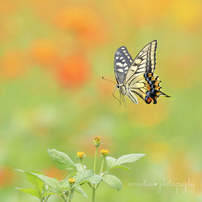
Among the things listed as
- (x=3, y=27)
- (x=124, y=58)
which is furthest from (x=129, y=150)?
(x=3, y=27)

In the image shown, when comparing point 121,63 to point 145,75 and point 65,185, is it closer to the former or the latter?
point 145,75

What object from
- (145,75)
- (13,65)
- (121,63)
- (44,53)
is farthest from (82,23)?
(145,75)

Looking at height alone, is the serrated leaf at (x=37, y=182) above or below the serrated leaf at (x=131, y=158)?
below

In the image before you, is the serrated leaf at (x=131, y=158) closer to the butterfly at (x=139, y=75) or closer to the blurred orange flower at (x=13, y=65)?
the butterfly at (x=139, y=75)

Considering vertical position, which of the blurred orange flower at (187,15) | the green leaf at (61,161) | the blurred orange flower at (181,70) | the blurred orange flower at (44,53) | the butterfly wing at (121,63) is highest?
the blurred orange flower at (187,15)

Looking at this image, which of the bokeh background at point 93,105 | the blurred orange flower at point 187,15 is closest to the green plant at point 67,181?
the bokeh background at point 93,105

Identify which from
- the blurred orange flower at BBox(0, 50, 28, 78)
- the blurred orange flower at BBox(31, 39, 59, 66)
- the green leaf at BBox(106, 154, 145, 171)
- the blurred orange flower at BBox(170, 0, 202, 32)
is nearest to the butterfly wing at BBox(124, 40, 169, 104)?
the green leaf at BBox(106, 154, 145, 171)

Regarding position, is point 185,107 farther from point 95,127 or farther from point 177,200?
point 177,200
